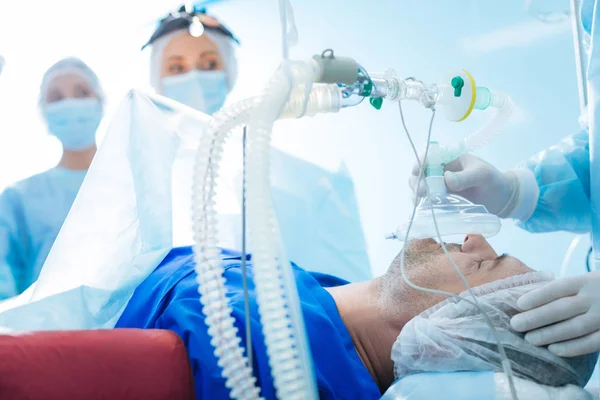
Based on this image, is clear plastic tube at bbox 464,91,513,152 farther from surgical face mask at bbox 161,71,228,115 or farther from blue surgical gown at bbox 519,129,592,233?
surgical face mask at bbox 161,71,228,115

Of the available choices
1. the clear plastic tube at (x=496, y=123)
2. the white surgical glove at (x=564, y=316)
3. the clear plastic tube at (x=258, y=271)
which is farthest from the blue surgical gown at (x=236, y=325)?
the clear plastic tube at (x=496, y=123)

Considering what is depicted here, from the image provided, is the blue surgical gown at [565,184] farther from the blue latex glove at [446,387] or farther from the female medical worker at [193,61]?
the female medical worker at [193,61]

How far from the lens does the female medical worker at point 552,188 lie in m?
0.95

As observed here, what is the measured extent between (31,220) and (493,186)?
5.92ft

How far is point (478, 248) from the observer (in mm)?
1271

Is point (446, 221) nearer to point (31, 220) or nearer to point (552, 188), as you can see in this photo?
point (552, 188)

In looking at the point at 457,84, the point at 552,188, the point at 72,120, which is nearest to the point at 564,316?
the point at 457,84

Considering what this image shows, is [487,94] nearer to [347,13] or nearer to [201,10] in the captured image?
[347,13]

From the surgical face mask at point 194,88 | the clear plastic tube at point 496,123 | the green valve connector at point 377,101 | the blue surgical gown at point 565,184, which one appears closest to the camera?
the green valve connector at point 377,101

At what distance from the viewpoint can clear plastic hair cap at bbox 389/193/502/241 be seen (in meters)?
1.20

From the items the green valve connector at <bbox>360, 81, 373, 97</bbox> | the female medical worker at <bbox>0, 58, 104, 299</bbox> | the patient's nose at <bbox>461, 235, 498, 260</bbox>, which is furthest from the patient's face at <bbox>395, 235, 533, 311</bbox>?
the female medical worker at <bbox>0, 58, 104, 299</bbox>

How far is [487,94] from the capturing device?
1168 mm

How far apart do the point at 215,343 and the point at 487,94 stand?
0.82 metres

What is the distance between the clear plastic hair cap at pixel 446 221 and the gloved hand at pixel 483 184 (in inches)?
2.8
